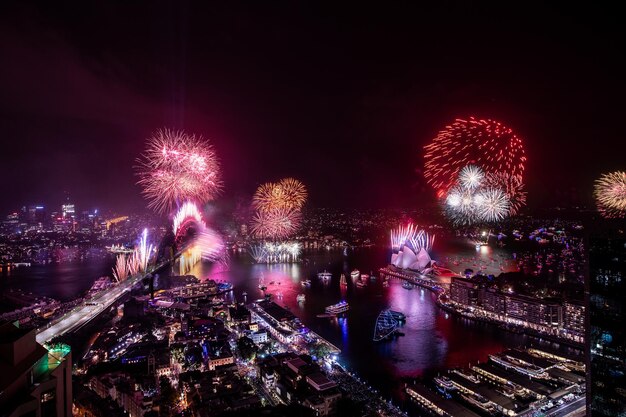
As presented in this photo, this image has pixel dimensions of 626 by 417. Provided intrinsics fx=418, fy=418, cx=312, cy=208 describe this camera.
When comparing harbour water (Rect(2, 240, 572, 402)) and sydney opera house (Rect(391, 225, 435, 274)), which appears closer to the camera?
harbour water (Rect(2, 240, 572, 402))

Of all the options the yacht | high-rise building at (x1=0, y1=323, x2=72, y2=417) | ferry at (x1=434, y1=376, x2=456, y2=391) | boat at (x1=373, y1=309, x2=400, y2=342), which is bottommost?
→ ferry at (x1=434, y1=376, x2=456, y2=391)

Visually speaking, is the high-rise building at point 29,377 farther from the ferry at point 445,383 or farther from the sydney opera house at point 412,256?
the sydney opera house at point 412,256

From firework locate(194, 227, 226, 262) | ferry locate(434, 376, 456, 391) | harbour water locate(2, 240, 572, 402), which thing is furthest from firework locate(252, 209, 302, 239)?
ferry locate(434, 376, 456, 391)

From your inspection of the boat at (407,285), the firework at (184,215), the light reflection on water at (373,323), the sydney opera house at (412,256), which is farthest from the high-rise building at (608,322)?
the firework at (184,215)

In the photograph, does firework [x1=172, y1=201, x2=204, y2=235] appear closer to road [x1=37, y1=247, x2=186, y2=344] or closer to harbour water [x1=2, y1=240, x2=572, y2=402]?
harbour water [x1=2, y1=240, x2=572, y2=402]

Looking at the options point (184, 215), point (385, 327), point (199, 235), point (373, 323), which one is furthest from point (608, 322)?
point (199, 235)

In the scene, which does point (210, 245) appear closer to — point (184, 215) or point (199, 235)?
point (199, 235)
